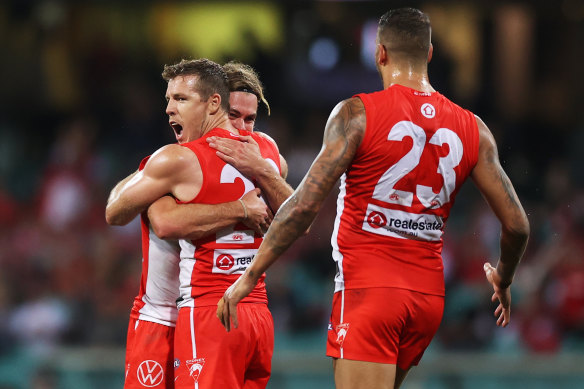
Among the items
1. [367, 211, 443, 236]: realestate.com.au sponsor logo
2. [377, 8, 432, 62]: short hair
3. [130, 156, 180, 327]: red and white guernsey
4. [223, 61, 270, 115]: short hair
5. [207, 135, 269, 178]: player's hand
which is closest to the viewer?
[367, 211, 443, 236]: realestate.com.au sponsor logo

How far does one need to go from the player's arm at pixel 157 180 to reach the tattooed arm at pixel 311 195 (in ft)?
2.00

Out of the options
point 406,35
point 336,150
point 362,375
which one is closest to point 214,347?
point 362,375

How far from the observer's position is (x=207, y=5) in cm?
1387

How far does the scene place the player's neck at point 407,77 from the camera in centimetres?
424

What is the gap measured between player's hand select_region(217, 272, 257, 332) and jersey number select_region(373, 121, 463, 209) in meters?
0.74

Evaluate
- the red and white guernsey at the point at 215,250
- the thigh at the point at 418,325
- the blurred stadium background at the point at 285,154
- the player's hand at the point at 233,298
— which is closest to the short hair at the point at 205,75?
the red and white guernsey at the point at 215,250

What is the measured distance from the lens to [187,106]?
465 cm

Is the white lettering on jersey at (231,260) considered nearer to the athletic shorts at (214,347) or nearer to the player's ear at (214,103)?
the athletic shorts at (214,347)

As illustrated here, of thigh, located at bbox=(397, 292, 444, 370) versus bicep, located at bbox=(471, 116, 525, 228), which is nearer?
thigh, located at bbox=(397, 292, 444, 370)

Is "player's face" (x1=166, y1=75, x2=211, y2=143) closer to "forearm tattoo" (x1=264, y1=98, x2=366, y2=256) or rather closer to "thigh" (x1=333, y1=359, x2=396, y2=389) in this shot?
"forearm tattoo" (x1=264, y1=98, x2=366, y2=256)

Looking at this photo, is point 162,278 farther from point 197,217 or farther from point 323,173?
point 323,173

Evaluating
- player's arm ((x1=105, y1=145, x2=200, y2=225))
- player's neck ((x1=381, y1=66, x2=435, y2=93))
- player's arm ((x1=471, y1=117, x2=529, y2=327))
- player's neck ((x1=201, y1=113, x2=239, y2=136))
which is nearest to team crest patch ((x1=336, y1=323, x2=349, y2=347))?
player's arm ((x1=471, y1=117, x2=529, y2=327))

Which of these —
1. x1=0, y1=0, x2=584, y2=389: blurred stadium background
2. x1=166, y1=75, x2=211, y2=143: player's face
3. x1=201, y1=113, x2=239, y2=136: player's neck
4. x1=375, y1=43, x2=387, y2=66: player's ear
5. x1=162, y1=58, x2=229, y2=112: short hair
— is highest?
x1=375, y1=43, x2=387, y2=66: player's ear

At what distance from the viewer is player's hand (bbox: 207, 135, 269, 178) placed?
14.7ft
